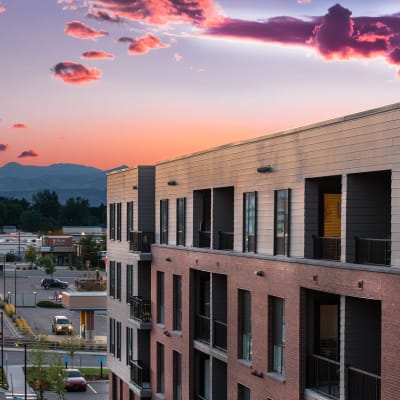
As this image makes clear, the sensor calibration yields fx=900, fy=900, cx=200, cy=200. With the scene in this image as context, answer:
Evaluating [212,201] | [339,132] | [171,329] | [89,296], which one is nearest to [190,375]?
[171,329]

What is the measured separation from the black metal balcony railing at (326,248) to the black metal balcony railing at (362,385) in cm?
298

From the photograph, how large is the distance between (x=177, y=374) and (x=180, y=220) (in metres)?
5.98

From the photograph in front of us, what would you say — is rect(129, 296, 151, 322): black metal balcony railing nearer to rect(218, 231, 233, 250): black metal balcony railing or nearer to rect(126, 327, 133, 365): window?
rect(126, 327, 133, 365): window

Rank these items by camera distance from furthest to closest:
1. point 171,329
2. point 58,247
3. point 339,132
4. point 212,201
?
1. point 58,247
2. point 171,329
3. point 212,201
4. point 339,132

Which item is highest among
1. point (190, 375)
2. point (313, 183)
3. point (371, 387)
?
point (313, 183)

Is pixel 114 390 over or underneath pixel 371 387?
underneath

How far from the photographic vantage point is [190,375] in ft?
107

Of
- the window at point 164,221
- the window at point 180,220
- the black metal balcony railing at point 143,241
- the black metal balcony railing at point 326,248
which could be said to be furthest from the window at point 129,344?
the black metal balcony railing at point 326,248

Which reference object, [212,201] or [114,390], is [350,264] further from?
[114,390]

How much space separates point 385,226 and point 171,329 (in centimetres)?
1540

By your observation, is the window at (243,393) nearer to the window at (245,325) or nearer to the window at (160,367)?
the window at (245,325)

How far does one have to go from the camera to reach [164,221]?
3678 cm

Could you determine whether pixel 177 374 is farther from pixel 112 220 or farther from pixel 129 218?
pixel 112 220

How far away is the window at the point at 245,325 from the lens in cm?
2727
